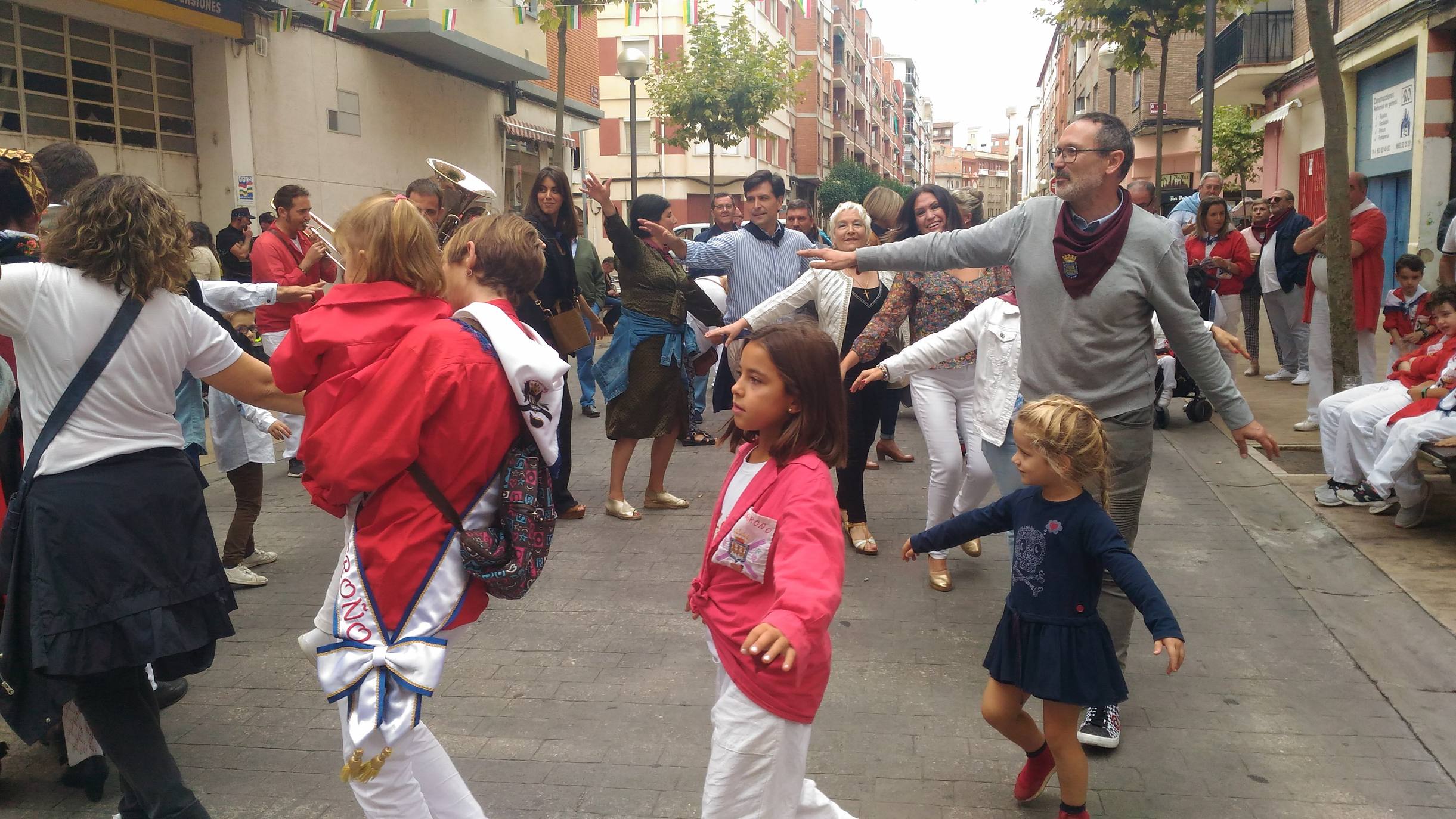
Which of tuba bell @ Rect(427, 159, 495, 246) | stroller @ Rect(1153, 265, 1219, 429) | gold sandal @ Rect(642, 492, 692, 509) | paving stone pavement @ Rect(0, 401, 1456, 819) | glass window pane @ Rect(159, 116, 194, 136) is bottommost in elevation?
paving stone pavement @ Rect(0, 401, 1456, 819)

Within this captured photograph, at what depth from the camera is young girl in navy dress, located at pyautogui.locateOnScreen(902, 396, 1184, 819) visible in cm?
327

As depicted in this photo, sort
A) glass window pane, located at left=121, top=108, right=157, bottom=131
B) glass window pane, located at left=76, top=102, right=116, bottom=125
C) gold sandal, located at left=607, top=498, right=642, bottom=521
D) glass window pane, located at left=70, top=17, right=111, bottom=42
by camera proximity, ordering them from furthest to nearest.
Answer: glass window pane, located at left=121, top=108, right=157, bottom=131 → glass window pane, located at left=76, top=102, right=116, bottom=125 → glass window pane, located at left=70, top=17, right=111, bottom=42 → gold sandal, located at left=607, top=498, right=642, bottom=521

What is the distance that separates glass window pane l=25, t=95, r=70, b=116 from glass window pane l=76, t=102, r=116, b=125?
168 millimetres

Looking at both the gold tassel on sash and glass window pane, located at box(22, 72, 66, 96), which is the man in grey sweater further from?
glass window pane, located at box(22, 72, 66, 96)

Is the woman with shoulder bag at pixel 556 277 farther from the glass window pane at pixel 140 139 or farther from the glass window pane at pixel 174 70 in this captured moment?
the glass window pane at pixel 174 70

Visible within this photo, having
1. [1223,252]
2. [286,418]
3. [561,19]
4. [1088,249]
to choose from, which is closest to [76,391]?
[1088,249]

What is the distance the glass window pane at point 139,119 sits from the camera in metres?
13.4

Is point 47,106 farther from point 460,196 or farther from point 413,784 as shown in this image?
point 413,784

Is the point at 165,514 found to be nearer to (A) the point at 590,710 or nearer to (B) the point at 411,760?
(B) the point at 411,760

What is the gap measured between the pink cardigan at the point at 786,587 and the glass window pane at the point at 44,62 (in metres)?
12.4

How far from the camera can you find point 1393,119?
18.2m

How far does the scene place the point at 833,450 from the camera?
9.16 feet

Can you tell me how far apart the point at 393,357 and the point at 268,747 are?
6.31 feet

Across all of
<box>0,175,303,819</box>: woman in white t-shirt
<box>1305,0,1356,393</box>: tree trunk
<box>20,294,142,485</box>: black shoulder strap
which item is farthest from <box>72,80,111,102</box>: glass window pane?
<box>1305,0,1356,393</box>: tree trunk
